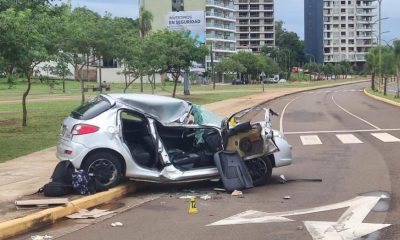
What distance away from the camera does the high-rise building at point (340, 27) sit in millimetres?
181750

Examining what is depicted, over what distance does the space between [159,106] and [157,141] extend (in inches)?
28.9

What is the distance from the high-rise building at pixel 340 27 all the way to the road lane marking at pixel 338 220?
17685cm

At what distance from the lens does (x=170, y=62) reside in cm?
4341

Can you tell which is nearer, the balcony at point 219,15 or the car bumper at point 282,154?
the car bumper at point 282,154

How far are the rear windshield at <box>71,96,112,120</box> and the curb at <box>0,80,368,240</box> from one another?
1.28m

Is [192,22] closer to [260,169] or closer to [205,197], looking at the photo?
[260,169]

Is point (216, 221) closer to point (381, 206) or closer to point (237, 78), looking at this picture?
point (381, 206)

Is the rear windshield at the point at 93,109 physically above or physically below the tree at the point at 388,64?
below

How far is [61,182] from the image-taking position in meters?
9.37

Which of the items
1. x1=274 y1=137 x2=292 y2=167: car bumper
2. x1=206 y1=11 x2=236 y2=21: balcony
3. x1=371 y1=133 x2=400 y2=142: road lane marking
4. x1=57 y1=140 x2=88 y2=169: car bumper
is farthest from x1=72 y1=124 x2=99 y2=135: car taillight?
x1=206 y1=11 x2=236 y2=21: balcony

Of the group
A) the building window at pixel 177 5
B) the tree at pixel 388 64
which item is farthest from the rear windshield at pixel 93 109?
the building window at pixel 177 5

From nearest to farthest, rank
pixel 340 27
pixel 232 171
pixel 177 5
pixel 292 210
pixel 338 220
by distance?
pixel 338 220 → pixel 292 210 → pixel 232 171 → pixel 177 5 → pixel 340 27

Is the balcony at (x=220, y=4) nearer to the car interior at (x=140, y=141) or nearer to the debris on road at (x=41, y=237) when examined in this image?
the car interior at (x=140, y=141)

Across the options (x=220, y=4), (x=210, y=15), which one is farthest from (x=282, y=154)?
(x=220, y=4)
